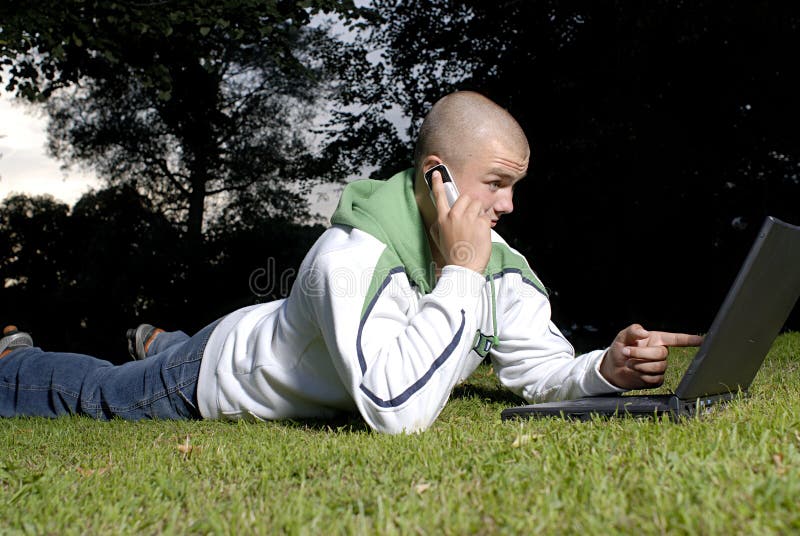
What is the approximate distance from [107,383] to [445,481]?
3.14 m

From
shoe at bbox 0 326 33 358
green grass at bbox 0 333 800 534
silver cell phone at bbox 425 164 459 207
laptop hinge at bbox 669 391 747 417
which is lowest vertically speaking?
shoe at bbox 0 326 33 358

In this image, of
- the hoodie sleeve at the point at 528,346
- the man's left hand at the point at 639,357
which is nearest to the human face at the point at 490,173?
the hoodie sleeve at the point at 528,346

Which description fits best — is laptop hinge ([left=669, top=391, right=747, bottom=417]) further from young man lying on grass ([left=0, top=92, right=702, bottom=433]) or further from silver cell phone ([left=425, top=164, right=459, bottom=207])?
silver cell phone ([left=425, top=164, right=459, bottom=207])

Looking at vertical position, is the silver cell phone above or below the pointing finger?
above

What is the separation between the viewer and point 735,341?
2912 mm

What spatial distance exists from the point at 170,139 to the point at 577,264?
16029 mm

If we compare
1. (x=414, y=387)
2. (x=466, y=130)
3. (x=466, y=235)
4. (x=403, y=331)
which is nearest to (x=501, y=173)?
(x=466, y=130)

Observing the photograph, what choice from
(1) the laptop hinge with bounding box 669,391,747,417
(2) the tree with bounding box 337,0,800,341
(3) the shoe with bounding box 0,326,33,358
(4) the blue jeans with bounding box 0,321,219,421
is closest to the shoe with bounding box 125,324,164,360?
(4) the blue jeans with bounding box 0,321,219,421

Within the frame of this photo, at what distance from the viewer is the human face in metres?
3.58

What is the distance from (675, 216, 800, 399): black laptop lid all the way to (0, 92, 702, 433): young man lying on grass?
28 centimetres

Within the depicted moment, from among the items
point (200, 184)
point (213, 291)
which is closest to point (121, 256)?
point (213, 291)

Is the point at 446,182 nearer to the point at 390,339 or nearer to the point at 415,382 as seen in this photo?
the point at 390,339

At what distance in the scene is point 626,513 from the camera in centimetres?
184

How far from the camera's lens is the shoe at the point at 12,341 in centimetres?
498
